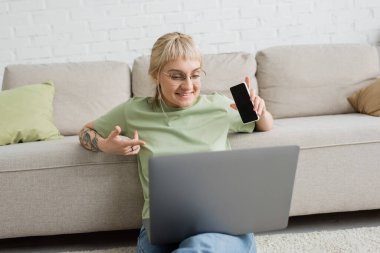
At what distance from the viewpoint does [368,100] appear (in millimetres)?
2016

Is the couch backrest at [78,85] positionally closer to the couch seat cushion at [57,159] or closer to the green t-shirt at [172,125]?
the couch seat cushion at [57,159]

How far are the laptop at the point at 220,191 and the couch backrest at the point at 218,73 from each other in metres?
1.19

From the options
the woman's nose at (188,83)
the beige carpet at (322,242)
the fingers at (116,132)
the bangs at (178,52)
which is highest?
the bangs at (178,52)

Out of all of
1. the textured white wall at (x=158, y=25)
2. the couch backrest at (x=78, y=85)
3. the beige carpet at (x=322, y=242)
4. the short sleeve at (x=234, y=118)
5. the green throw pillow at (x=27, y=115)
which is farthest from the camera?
the textured white wall at (x=158, y=25)

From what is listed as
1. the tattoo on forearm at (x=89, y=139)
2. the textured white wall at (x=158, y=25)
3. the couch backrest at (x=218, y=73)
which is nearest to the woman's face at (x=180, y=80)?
the tattoo on forearm at (x=89, y=139)

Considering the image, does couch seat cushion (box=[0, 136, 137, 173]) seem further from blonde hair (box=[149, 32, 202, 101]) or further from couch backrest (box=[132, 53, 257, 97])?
couch backrest (box=[132, 53, 257, 97])

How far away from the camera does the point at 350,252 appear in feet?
4.76

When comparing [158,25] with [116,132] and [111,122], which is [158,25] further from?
[116,132]

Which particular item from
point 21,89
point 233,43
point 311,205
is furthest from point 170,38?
point 233,43

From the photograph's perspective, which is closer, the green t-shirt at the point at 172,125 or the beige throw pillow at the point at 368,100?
the green t-shirt at the point at 172,125

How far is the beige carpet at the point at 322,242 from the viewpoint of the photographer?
4.89 feet

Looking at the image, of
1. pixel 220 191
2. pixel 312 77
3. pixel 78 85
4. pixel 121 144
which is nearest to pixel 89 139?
pixel 121 144

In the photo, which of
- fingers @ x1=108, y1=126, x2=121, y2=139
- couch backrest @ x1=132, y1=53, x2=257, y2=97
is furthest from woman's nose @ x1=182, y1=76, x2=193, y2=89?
couch backrest @ x1=132, y1=53, x2=257, y2=97

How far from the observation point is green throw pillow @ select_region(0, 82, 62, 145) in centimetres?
186
